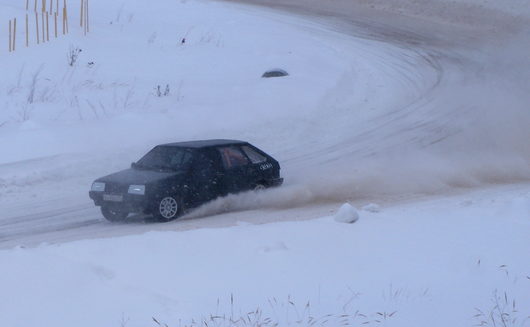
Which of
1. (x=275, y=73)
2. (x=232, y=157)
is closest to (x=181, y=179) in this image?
(x=232, y=157)

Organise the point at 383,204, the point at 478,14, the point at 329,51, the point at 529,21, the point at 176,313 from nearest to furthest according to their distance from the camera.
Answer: the point at 176,313, the point at 383,204, the point at 329,51, the point at 529,21, the point at 478,14

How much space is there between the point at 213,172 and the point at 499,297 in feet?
22.8

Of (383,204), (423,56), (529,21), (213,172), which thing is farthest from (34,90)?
(529,21)

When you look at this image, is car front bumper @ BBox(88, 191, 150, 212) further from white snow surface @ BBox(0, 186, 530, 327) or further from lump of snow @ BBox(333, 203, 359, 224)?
lump of snow @ BBox(333, 203, 359, 224)

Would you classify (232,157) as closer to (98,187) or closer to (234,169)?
(234,169)

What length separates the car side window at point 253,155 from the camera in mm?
13648

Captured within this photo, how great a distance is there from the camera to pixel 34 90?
2062 centimetres

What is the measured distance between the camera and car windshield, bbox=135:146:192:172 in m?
12.8

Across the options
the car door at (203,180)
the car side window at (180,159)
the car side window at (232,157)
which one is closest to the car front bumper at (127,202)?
the car door at (203,180)

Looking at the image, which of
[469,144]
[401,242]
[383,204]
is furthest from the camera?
[469,144]

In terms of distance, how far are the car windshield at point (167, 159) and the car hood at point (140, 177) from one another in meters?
0.22

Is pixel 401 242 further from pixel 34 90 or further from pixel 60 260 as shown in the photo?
pixel 34 90

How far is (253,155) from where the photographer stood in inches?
541

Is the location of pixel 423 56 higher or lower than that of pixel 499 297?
lower
